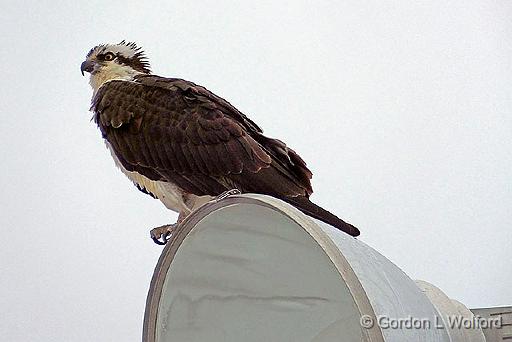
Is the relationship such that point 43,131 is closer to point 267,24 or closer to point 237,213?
point 267,24

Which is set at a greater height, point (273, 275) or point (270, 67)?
point (270, 67)

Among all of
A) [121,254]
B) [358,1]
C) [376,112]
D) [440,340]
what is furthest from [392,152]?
[440,340]

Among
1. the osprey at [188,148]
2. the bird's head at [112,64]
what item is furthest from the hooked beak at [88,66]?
the osprey at [188,148]

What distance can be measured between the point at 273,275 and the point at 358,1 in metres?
1.14

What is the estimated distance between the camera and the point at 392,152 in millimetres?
1487

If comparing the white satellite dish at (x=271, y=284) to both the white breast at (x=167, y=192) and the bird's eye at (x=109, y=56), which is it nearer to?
the white breast at (x=167, y=192)

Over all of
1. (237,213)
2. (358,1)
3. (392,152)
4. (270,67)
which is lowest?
(237,213)

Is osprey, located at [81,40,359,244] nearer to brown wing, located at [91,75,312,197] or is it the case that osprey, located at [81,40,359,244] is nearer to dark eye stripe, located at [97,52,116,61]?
brown wing, located at [91,75,312,197]

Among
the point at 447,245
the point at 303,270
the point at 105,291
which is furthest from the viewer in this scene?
the point at 447,245

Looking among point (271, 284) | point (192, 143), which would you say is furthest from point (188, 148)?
point (271, 284)

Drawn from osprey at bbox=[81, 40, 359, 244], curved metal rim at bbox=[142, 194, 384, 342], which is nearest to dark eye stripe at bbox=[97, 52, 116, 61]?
osprey at bbox=[81, 40, 359, 244]

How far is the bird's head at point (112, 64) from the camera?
1048 millimetres

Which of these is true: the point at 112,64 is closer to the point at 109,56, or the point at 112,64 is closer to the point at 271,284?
the point at 109,56

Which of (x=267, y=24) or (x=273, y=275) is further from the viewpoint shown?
(x=267, y=24)
